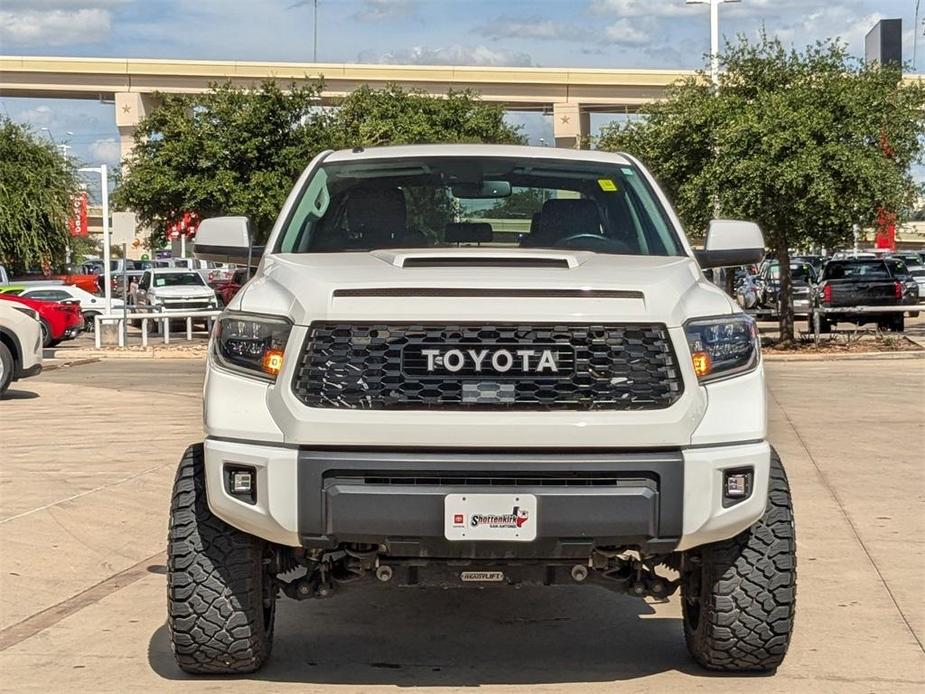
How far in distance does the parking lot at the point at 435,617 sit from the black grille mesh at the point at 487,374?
44.2 inches

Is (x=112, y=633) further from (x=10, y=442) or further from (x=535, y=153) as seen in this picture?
(x=10, y=442)

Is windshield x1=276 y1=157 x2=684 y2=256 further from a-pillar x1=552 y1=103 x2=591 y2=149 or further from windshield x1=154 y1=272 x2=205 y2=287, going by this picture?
a-pillar x1=552 y1=103 x2=591 y2=149

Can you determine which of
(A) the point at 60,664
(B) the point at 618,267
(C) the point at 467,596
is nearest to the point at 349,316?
(B) the point at 618,267

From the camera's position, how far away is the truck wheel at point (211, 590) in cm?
539

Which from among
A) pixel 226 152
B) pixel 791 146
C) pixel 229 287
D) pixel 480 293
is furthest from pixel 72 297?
pixel 480 293

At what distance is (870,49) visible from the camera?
361 feet

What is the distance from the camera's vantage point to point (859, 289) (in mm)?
32500

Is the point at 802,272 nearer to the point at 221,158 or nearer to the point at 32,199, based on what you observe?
the point at 221,158

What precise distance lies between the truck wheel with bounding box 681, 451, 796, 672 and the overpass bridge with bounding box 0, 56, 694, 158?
7519 centimetres

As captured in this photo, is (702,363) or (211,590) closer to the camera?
(702,363)

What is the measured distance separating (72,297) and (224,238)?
2881cm

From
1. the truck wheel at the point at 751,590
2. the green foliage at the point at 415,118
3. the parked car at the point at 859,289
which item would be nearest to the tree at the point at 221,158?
the green foliage at the point at 415,118

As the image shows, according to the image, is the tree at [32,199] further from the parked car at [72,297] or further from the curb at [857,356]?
the curb at [857,356]

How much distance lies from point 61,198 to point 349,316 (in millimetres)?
44740
